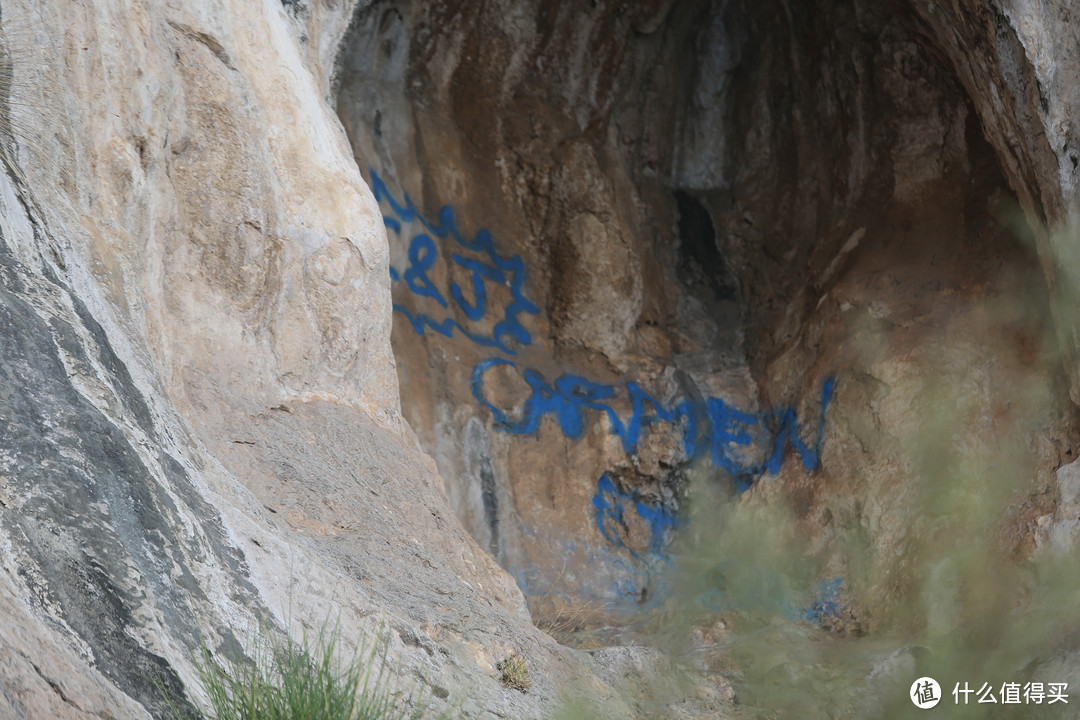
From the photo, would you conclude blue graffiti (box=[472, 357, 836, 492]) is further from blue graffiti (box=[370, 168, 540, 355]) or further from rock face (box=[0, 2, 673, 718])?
rock face (box=[0, 2, 673, 718])

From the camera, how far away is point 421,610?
3.69 meters

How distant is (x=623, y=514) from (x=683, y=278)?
237 cm

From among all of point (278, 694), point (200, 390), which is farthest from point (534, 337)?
point (278, 694)

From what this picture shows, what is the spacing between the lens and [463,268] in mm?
7809

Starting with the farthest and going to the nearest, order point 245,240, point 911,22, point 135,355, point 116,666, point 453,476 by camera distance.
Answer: point 453,476, point 911,22, point 245,240, point 135,355, point 116,666

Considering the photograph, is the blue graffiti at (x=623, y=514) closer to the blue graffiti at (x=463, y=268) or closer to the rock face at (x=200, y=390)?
the blue graffiti at (x=463, y=268)

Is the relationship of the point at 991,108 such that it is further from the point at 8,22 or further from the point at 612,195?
the point at 8,22

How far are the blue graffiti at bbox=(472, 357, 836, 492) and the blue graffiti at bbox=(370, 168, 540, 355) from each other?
0.34m

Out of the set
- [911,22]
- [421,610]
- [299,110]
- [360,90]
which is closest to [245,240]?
[299,110]

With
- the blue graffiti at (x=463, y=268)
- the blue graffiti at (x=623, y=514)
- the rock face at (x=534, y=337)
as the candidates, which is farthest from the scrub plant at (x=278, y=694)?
the blue graffiti at (x=463, y=268)

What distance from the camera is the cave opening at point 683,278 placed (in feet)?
20.2

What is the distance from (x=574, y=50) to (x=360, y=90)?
187cm

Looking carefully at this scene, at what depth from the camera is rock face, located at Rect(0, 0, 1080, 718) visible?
8.69 ft

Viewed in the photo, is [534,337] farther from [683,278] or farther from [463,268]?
[683,278]
